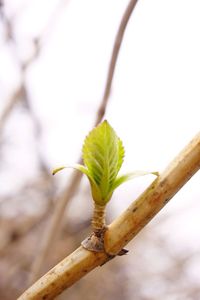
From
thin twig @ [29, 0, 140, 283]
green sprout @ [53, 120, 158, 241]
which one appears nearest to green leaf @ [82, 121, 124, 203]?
green sprout @ [53, 120, 158, 241]

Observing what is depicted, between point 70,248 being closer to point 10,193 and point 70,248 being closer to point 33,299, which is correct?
point 10,193

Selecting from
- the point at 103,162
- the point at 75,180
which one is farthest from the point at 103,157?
the point at 75,180

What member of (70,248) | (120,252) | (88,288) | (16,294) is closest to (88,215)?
(70,248)

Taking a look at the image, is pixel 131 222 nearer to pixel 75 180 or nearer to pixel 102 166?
pixel 102 166

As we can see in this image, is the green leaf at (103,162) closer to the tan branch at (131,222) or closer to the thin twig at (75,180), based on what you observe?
the tan branch at (131,222)

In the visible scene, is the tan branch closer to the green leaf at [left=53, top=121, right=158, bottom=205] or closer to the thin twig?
the green leaf at [left=53, top=121, right=158, bottom=205]

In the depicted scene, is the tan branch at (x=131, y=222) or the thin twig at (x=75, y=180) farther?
the thin twig at (x=75, y=180)

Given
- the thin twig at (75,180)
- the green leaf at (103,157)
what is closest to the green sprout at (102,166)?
the green leaf at (103,157)

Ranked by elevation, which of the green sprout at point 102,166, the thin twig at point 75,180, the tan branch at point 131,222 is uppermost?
the thin twig at point 75,180
